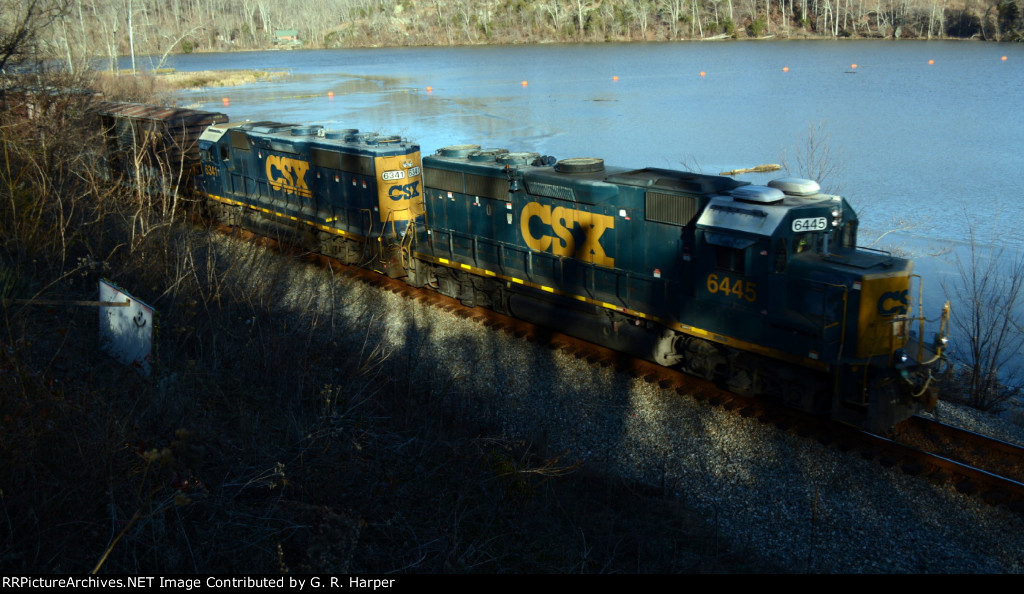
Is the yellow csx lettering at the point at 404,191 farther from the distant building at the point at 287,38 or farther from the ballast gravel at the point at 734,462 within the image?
the distant building at the point at 287,38

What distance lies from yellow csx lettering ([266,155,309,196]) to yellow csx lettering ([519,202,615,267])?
331 inches

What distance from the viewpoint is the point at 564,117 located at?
49.3 meters

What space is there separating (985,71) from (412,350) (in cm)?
6338

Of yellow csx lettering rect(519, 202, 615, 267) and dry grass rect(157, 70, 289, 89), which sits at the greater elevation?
dry grass rect(157, 70, 289, 89)

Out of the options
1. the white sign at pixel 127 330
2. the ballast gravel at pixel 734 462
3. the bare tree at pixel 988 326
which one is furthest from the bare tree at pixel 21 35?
the bare tree at pixel 988 326

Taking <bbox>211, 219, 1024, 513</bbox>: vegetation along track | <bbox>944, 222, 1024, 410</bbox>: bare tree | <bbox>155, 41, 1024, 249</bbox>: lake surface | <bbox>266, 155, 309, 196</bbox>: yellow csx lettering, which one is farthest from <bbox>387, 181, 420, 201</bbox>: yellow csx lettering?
<bbox>155, 41, 1024, 249</bbox>: lake surface

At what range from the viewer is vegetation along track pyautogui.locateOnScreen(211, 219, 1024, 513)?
973cm

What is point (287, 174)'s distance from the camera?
856 inches

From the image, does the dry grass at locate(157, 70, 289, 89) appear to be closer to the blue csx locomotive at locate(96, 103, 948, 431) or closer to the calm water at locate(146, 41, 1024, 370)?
the calm water at locate(146, 41, 1024, 370)

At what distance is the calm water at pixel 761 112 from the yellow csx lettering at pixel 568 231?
11.2 m

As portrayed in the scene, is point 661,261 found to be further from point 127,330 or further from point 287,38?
point 287,38

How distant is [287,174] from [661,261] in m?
12.8

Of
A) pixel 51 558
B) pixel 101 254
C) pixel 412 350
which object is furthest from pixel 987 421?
pixel 101 254

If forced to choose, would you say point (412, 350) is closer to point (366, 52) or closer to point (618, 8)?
point (618, 8)
